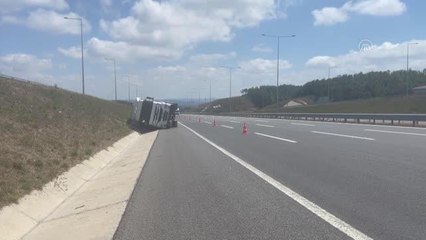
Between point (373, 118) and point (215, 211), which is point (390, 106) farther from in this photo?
point (215, 211)

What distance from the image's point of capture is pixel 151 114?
152 feet

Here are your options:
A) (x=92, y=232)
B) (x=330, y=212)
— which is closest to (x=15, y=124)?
(x=92, y=232)

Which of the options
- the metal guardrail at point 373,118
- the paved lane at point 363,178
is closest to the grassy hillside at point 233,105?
the metal guardrail at point 373,118

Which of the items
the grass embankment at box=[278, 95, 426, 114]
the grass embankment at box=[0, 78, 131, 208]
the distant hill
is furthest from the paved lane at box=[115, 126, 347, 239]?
the distant hill

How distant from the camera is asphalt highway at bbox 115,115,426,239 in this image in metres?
7.31

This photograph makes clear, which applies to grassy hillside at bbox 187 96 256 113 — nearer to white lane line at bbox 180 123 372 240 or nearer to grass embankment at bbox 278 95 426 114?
grass embankment at bbox 278 95 426 114

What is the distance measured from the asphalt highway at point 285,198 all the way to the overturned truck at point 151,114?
2989 centimetres

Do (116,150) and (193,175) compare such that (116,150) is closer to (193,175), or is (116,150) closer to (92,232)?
(193,175)

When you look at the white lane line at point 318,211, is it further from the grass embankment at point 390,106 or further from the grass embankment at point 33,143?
the grass embankment at point 390,106

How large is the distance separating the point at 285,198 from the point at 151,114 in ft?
123

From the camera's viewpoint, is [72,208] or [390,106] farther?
[390,106]

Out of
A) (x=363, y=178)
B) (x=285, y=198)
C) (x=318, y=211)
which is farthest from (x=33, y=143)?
(x=318, y=211)

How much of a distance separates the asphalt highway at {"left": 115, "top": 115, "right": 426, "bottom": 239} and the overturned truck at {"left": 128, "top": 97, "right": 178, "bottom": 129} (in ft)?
98.1

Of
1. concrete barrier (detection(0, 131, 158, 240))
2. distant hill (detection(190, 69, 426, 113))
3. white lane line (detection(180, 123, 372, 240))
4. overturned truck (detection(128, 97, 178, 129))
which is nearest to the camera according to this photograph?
white lane line (detection(180, 123, 372, 240))
